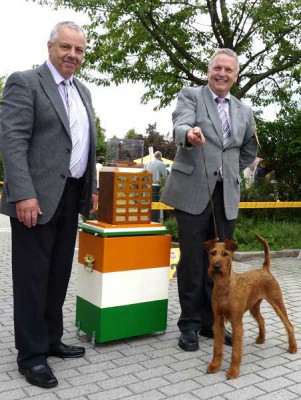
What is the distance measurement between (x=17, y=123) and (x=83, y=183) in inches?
29.0

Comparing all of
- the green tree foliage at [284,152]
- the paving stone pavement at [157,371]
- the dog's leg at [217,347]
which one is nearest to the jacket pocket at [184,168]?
the dog's leg at [217,347]

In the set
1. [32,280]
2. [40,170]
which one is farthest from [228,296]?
[40,170]

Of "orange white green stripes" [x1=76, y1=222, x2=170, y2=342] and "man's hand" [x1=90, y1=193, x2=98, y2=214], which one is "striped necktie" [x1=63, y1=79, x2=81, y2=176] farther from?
"orange white green stripes" [x1=76, y1=222, x2=170, y2=342]

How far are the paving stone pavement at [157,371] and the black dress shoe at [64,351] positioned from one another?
65 mm

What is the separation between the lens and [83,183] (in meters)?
3.65

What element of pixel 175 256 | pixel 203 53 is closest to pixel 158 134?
pixel 203 53

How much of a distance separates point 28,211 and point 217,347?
1.70 metres

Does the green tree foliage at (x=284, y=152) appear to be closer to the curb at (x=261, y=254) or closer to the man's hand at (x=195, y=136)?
the curb at (x=261, y=254)

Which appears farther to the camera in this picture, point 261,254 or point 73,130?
point 261,254

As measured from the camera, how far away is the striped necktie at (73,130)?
11.3ft

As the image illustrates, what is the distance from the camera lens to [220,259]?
3328 mm

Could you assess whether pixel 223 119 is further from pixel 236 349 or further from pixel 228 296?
pixel 236 349

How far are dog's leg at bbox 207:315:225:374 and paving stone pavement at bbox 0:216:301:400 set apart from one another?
0.18ft

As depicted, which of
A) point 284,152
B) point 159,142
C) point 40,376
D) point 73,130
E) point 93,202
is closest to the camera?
point 40,376
